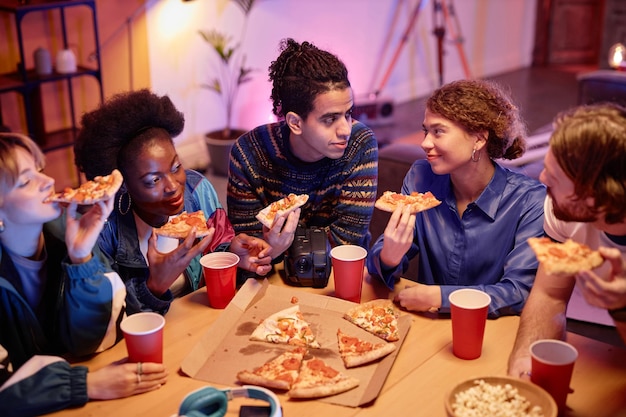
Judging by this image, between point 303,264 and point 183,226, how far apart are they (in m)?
0.40

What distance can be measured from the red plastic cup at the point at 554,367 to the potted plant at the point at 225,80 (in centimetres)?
454

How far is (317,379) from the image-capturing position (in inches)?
75.8

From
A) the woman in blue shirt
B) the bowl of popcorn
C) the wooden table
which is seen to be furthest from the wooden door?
the bowl of popcorn

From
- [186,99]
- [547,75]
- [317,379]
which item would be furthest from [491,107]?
[547,75]

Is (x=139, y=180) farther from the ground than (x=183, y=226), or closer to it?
farther from the ground

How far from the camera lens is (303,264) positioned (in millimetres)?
2424

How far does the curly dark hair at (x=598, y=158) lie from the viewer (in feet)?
5.90

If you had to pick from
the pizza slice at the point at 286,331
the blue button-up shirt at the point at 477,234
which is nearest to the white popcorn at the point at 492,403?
the pizza slice at the point at 286,331

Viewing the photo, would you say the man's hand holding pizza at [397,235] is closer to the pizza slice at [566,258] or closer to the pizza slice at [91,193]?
the pizza slice at [566,258]

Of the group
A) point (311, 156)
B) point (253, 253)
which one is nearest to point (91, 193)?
point (253, 253)

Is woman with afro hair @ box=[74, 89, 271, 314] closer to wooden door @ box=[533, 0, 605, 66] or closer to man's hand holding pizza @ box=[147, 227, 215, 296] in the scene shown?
man's hand holding pizza @ box=[147, 227, 215, 296]

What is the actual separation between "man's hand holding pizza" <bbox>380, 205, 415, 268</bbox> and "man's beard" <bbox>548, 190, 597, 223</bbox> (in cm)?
51

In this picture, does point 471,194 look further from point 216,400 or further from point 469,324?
point 216,400

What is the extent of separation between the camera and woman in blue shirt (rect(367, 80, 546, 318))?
99.8 inches
